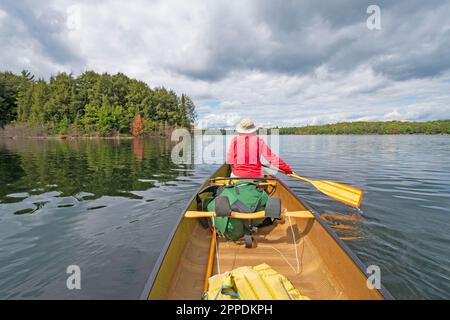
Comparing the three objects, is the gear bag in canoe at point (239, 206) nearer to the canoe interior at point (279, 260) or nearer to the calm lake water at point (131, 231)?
the canoe interior at point (279, 260)

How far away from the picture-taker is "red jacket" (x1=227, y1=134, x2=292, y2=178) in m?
4.29

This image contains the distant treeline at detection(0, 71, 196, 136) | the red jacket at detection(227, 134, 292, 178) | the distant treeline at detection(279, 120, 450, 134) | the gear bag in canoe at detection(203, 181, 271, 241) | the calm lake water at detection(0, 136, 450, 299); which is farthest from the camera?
the distant treeline at detection(279, 120, 450, 134)

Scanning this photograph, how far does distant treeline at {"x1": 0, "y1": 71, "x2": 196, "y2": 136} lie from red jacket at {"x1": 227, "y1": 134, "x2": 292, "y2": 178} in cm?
5943

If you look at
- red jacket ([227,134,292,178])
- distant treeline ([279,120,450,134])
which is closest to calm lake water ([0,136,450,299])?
red jacket ([227,134,292,178])

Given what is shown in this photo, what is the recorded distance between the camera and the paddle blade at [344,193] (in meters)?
4.84

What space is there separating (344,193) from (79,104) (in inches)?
2754

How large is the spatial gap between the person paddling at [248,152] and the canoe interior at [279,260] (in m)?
1.07

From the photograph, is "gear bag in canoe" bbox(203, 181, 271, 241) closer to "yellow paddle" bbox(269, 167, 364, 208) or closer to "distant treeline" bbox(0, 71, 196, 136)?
"yellow paddle" bbox(269, 167, 364, 208)

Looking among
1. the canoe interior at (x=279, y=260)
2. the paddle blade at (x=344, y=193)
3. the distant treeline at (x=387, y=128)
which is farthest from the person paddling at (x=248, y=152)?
the distant treeline at (x=387, y=128)

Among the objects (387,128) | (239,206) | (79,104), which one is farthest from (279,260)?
(387,128)

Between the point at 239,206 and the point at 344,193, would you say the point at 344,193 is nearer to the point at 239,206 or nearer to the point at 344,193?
the point at 344,193
